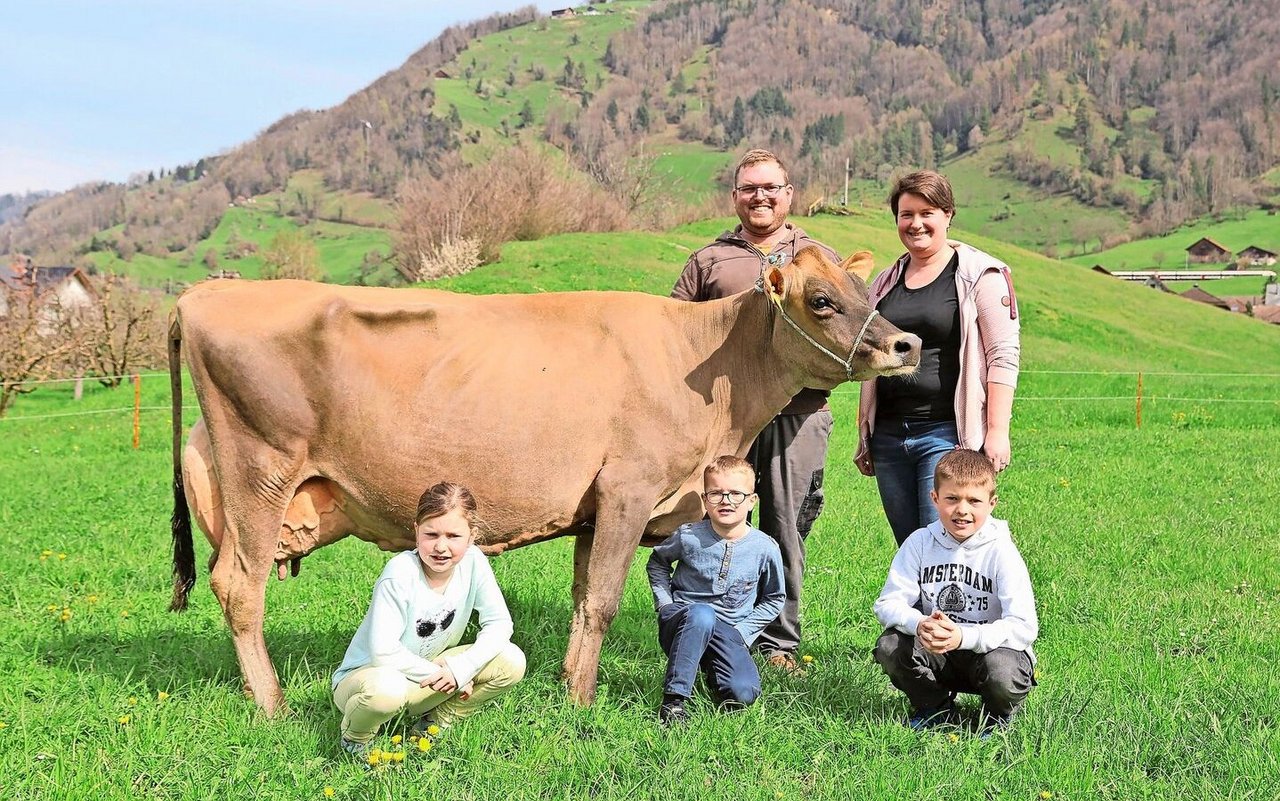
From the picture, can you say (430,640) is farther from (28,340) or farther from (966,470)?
(28,340)

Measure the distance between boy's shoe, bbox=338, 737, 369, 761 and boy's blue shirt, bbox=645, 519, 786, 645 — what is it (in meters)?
1.68

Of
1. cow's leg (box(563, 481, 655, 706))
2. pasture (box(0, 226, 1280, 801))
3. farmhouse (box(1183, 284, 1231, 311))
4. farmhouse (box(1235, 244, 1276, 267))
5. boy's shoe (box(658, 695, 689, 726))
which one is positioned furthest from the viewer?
farmhouse (box(1235, 244, 1276, 267))

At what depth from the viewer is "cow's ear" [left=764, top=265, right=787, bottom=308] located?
542 cm

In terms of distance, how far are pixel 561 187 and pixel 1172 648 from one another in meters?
44.7

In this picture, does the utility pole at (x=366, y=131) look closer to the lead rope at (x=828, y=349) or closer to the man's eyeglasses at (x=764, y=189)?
the man's eyeglasses at (x=764, y=189)

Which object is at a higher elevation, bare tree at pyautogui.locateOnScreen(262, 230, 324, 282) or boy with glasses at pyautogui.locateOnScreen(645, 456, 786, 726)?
bare tree at pyautogui.locateOnScreen(262, 230, 324, 282)

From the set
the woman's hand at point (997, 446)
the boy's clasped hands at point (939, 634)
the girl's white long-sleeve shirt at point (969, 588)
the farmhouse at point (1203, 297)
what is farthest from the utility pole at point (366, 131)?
the boy's clasped hands at point (939, 634)

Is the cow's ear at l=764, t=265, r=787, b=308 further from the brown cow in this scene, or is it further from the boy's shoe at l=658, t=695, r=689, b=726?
the boy's shoe at l=658, t=695, r=689, b=726

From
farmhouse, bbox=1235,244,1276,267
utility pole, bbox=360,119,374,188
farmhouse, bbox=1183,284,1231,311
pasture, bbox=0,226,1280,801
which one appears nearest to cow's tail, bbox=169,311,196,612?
pasture, bbox=0,226,1280,801

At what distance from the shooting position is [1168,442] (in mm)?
16594

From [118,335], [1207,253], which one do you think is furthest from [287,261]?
[1207,253]

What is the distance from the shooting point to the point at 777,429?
6465 mm

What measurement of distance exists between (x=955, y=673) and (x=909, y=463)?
1.25 m

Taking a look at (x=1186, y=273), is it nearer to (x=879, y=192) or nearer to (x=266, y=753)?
(x=879, y=192)
